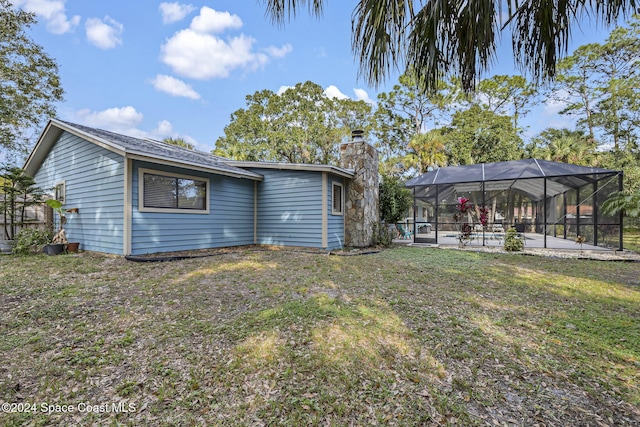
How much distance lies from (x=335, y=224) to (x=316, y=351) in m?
6.74

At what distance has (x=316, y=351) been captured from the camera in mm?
2541

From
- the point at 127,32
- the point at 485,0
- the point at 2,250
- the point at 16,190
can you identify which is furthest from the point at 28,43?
the point at 485,0

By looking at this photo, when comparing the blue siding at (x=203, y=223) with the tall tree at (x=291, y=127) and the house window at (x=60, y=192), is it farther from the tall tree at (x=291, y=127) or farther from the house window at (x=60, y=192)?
the tall tree at (x=291, y=127)

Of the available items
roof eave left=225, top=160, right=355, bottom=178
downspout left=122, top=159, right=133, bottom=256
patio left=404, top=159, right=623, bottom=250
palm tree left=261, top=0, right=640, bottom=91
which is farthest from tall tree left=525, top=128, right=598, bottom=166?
downspout left=122, top=159, right=133, bottom=256

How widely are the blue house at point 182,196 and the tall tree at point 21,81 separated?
21.7 ft

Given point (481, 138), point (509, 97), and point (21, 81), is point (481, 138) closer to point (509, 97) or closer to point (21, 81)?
point (509, 97)

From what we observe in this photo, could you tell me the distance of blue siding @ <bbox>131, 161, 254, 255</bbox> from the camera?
6.95 m

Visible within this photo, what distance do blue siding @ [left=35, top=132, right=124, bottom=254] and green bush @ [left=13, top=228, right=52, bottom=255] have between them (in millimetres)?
556

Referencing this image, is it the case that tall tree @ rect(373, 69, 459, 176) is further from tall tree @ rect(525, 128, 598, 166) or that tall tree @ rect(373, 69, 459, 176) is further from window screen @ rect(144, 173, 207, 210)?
window screen @ rect(144, 173, 207, 210)

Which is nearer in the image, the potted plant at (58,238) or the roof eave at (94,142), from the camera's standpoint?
the roof eave at (94,142)

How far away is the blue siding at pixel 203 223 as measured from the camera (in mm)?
6953

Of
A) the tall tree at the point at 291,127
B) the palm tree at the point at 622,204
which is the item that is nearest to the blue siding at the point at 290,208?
the palm tree at the point at 622,204

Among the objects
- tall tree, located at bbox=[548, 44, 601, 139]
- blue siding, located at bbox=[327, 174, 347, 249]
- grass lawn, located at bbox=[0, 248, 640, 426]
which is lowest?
grass lawn, located at bbox=[0, 248, 640, 426]

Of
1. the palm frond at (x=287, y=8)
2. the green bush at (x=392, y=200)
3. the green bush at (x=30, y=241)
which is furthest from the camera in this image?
the green bush at (x=392, y=200)
